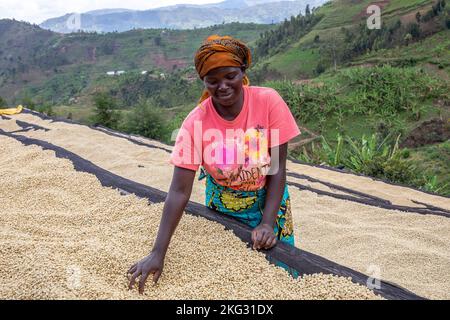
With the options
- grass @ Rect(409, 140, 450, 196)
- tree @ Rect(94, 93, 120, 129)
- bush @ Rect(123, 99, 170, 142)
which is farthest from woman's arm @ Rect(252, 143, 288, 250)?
bush @ Rect(123, 99, 170, 142)

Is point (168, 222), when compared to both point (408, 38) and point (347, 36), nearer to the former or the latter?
point (408, 38)

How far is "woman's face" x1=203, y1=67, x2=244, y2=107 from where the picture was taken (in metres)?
1.57

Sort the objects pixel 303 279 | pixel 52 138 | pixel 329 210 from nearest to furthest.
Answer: pixel 303 279 → pixel 329 210 → pixel 52 138

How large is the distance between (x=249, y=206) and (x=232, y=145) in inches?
13.1

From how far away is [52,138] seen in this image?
5.34 metres

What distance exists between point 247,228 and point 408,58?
68.8 feet

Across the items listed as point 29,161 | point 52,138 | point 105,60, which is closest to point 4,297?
point 29,161

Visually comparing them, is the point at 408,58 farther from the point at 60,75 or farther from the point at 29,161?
the point at 60,75

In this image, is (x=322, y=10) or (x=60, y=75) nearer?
(x=322, y=10)

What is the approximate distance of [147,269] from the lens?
1500 millimetres

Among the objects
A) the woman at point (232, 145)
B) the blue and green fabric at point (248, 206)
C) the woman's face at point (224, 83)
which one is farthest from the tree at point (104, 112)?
the woman's face at point (224, 83)
